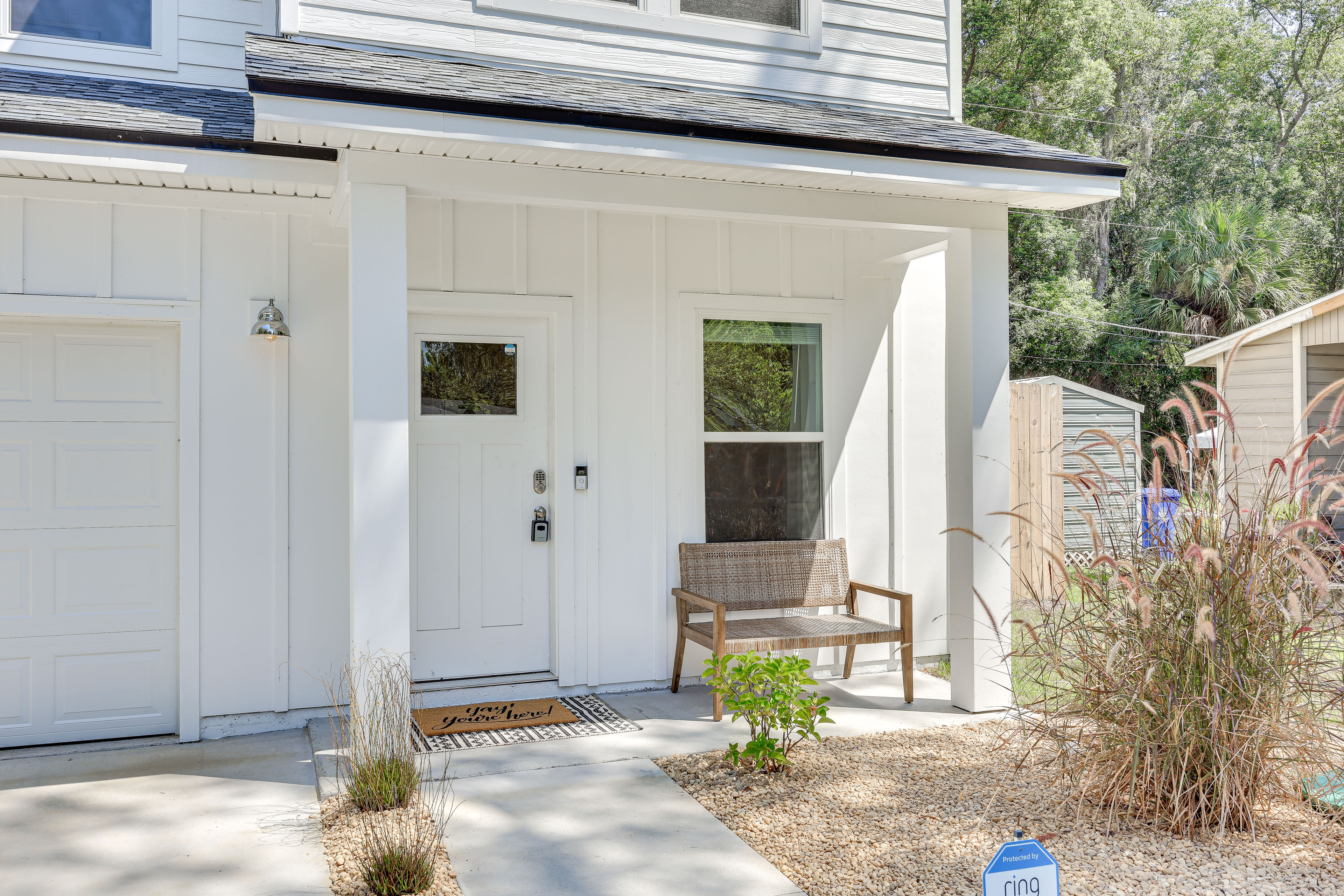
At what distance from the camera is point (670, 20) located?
5.30m

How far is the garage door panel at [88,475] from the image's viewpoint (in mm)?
4438

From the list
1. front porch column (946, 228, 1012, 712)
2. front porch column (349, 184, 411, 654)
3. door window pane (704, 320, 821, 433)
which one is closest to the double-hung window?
door window pane (704, 320, 821, 433)

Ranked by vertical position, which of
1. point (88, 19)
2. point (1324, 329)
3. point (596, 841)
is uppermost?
point (88, 19)

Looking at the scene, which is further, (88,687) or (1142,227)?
(1142,227)

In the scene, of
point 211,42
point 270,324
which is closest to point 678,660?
point 270,324

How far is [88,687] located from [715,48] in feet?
15.1

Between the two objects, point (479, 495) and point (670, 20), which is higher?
point (670, 20)

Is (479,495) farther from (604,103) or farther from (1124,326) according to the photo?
(1124,326)

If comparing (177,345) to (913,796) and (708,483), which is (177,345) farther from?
(913,796)

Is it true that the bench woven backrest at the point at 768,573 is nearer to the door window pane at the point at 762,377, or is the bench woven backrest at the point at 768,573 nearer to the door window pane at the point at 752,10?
the door window pane at the point at 762,377

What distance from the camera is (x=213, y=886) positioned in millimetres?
3047

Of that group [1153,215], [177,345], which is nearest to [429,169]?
[177,345]

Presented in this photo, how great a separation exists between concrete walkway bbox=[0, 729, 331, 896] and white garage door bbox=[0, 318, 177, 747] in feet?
0.76

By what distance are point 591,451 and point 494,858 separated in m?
2.45
